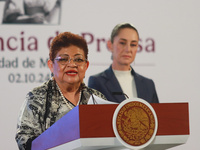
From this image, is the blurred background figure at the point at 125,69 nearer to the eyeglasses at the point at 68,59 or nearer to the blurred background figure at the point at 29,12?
the blurred background figure at the point at 29,12

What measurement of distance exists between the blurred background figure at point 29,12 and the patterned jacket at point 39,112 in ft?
3.75

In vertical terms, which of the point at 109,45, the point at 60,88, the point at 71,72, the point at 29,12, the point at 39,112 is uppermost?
the point at 29,12

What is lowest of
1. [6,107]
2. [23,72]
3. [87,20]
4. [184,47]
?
[6,107]

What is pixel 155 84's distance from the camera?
3447mm

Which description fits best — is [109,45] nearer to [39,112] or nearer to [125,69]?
[125,69]

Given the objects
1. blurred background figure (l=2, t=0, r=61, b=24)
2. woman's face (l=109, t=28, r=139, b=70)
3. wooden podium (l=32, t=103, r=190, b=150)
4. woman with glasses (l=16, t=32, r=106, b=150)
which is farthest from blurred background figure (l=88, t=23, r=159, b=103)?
wooden podium (l=32, t=103, r=190, b=150)

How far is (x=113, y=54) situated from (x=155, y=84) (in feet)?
1.50

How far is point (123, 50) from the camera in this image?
3.42m

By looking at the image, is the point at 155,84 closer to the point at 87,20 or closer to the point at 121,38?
the point at 121,38

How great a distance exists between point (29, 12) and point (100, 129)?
212 centimetres

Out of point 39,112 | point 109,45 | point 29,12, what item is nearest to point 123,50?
point 109,45

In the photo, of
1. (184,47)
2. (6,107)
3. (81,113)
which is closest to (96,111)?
(81,113)

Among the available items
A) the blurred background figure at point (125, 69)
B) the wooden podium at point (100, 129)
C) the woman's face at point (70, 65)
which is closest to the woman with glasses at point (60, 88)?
the woman's face at point (70, 65)

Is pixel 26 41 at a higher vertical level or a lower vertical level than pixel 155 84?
higher
